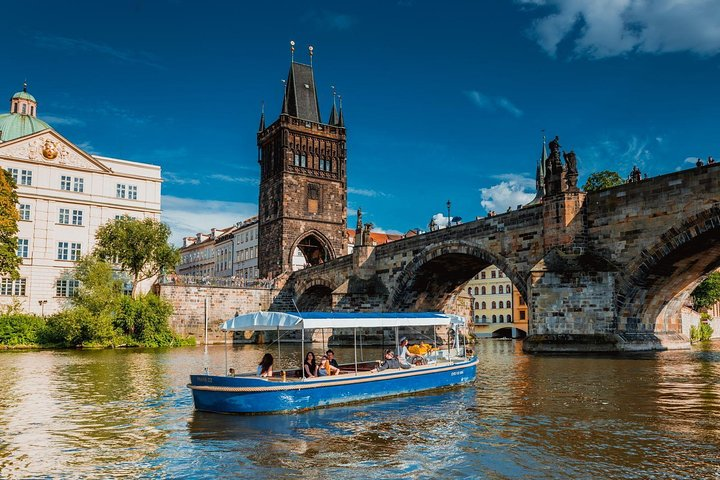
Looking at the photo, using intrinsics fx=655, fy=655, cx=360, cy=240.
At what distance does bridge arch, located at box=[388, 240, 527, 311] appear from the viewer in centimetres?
3631

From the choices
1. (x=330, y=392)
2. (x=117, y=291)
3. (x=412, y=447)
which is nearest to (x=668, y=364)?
(x=330, y=392)

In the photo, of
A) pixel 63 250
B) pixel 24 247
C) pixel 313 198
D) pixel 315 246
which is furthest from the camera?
pixel 315 246

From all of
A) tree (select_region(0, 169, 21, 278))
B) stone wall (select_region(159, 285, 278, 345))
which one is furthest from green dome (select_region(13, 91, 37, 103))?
stone wall (select_region(159, 285, 278, 345))

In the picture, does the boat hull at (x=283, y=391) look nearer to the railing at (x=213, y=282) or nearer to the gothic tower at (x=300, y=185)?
the railing at (x=213, y=282)

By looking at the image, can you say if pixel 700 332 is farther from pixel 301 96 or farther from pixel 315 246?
pixel 301 96

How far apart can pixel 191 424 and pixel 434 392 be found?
6858 millimetres

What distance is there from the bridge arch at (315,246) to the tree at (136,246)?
15862 mm

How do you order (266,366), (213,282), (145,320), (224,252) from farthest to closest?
(224,252), (213,282), (145,320), (266,366)

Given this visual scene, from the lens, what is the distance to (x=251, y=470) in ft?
29.1

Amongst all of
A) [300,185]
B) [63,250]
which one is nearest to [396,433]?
[63,250]

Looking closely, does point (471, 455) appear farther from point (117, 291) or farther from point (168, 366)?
point (117, 291)

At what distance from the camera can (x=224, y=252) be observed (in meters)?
94.0

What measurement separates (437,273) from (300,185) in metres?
25.8

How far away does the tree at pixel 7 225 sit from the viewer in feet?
119
